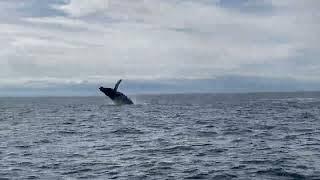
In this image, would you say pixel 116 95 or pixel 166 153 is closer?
pixel 166 153

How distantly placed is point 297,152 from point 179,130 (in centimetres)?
1774

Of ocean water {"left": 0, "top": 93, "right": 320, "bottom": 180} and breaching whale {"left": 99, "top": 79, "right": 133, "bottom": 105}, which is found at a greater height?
breaching whale {"left": 99, "top": 79, "right": 133, "bottom": 105}

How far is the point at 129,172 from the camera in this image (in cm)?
2706

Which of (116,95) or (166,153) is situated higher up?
(116,95)

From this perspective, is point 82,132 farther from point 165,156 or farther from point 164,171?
point 164,171

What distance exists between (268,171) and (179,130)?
75.2ft

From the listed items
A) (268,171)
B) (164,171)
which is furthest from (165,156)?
(268,171)

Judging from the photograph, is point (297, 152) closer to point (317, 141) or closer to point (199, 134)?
point (317, 141)

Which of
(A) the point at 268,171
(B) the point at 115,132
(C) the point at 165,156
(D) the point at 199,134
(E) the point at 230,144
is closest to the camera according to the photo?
(A) the point at 268,171

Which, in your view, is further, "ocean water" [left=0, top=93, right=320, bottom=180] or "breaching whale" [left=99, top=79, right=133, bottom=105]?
"breaching whale" [left=99, top=79, right=133, bottom=105]

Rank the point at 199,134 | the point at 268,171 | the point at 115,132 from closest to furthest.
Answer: the point at 268,171
the point at 199,134
the point at 115,132

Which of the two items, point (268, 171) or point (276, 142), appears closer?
point (268, 171)

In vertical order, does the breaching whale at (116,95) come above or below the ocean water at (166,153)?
above

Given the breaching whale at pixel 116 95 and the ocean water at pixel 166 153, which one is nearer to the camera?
the ocean water at pixel 166 153
